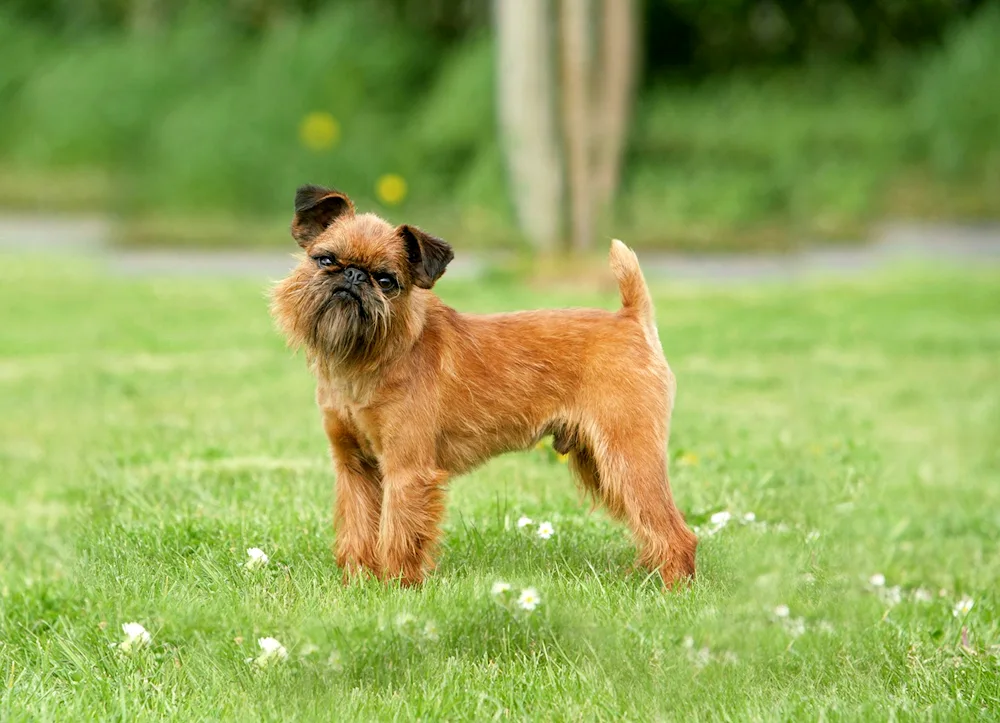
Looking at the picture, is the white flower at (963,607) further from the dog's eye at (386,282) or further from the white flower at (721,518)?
the dog's eye at (386,282)

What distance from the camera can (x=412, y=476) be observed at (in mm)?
4562

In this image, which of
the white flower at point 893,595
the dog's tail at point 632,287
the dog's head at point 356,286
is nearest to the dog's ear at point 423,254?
→ the dog's head at point 356,286

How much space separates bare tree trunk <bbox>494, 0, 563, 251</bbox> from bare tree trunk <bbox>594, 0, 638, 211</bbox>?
45 centimetres

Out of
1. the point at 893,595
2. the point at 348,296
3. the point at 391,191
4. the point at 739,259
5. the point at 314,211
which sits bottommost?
the point at 739,259

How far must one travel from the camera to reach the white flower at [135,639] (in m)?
4.09

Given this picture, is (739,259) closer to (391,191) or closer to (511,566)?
(391,191)

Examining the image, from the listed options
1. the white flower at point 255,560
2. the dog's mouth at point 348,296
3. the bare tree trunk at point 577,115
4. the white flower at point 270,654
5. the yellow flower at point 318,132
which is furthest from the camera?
the yellow flower at point 318,132

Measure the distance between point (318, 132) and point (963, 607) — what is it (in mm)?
15083

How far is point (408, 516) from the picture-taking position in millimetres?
4523

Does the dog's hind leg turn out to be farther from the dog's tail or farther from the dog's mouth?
the dog's mouth

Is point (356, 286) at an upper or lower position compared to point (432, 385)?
upper

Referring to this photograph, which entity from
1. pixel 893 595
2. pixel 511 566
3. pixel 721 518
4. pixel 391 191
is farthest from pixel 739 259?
pixel 511 566

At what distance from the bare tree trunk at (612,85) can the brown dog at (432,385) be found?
343 inches

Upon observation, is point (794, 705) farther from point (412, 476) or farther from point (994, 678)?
point (412, 476)
